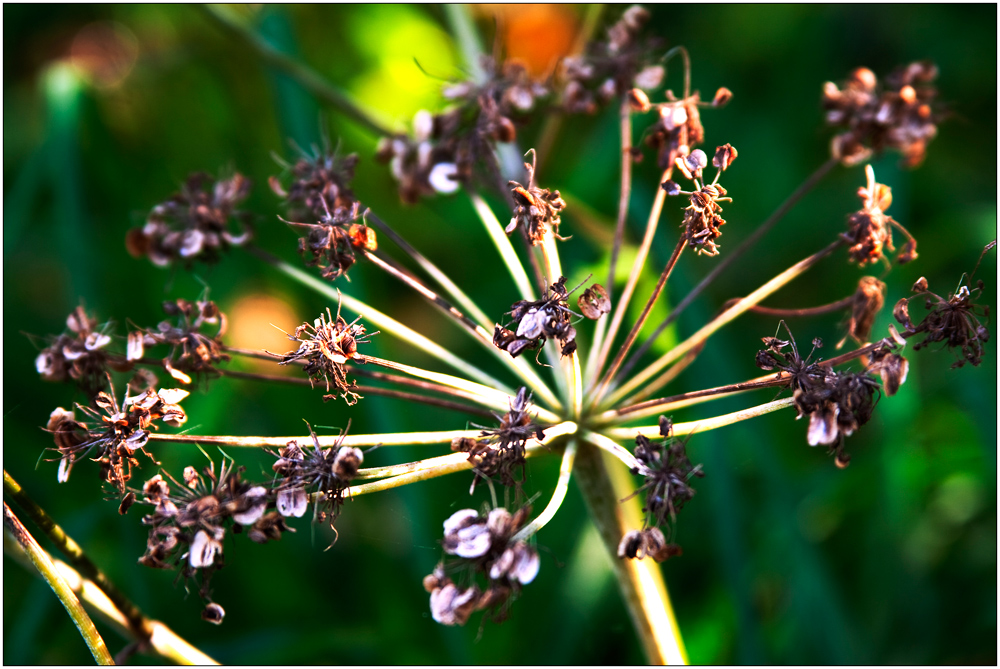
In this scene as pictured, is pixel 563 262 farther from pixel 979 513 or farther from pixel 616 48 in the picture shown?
pixel 979 513

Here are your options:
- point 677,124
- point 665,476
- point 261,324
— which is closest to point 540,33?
point 261,324

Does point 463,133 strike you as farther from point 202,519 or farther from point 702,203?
point 202,519

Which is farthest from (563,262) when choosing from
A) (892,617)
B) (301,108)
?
(892,617)

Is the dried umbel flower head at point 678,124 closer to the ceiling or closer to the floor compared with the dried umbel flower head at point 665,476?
closer to the ceiling

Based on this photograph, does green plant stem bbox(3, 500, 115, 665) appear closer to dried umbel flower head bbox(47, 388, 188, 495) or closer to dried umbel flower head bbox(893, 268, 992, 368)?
dried umbel flower head bbox(47, 388, 188, 495)

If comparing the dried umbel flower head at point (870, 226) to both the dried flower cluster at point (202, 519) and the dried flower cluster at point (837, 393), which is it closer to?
the dried flower cluster at point (837, 393)

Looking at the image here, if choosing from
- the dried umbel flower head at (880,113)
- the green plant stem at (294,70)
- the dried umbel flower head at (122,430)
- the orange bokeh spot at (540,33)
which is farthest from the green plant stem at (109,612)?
the orange bokeh spot at (540,33)
